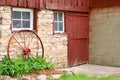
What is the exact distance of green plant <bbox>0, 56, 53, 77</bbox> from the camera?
10.7 m

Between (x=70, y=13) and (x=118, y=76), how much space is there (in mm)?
3639

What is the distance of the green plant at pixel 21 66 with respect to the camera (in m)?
10.7

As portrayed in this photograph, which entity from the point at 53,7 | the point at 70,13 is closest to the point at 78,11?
the point at 70,13

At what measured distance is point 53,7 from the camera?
13008mm

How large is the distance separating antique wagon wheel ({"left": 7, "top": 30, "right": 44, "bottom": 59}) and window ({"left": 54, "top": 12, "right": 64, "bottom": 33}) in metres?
1.26

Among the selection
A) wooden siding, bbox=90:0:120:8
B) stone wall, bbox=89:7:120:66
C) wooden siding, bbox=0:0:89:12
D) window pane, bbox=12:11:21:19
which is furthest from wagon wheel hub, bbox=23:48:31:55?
wooden siding, bbox=90:0:120:8

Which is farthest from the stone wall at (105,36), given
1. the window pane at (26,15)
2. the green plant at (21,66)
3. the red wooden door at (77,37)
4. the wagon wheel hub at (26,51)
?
Answer: the wagon wheel hub at (26,51)

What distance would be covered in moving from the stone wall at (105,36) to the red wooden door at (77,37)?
297 millimetres

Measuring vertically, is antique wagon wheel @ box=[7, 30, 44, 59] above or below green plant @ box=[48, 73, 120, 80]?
above

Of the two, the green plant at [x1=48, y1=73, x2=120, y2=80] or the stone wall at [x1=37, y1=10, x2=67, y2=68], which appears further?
the stone wall at [x1=37, y1=10, x2=67, y2=68]

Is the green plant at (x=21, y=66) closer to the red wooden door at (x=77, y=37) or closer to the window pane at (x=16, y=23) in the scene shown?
the window pane at (x=16, y=23)

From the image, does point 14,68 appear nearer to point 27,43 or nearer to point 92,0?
point 27,43

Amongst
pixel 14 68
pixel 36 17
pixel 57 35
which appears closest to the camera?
pixel 14 68

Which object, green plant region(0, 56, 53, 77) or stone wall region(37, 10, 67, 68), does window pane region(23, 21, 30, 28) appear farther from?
green plant region(0, 56, 53, 77)
